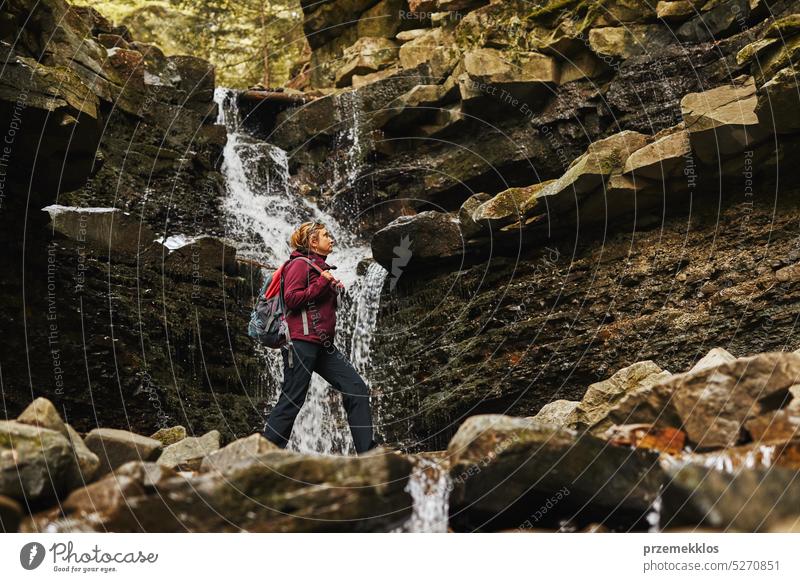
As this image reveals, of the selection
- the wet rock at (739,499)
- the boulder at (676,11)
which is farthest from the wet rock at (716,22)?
the wet rock at (739,499)

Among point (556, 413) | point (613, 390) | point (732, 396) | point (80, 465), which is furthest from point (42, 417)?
point (556, 413)

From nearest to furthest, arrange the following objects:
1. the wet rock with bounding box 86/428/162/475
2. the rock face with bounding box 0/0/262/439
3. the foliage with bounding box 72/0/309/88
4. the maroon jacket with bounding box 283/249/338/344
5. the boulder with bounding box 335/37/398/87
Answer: the wet rock with bounding box 86/428/162/475 → the maroon jacket with bounding box 283/249/338/344 → the rock face with bounding box 0/0/262/439 → the boulder with bounding box 335/37/398/87 → the foliage with bounding box 72/0/309/88

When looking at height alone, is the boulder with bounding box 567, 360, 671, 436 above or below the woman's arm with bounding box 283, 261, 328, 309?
below

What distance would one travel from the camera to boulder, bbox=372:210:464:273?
1348 centimetres

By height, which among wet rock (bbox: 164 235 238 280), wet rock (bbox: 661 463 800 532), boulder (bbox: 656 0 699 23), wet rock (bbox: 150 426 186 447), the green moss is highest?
boulder (bbox: 656 0 699 23)

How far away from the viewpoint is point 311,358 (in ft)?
22.3

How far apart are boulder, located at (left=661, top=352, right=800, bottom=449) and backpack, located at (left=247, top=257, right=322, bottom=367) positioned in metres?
3.55

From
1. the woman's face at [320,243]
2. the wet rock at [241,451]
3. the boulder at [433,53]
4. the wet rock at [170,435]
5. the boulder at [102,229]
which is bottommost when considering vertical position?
the wet rock at [170,435]

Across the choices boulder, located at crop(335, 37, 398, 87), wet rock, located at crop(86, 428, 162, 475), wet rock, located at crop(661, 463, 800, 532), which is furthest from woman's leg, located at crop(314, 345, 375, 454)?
boulder, located at crop(335, 37, 398, 87)

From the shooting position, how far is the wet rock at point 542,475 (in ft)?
16.0

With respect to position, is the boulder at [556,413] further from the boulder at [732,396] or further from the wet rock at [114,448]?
the wet rock at [114,448]

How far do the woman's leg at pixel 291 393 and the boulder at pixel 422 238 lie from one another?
6.86 metres

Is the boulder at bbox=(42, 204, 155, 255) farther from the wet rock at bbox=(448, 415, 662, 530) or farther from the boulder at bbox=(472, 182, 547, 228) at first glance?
the wet rock at bbox=(448, 415, 662, 530)

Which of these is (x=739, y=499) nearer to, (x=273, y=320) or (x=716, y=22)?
(x=273, y=320)
